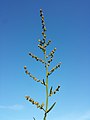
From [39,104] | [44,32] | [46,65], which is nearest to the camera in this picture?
[39,104]

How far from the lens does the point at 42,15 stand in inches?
383

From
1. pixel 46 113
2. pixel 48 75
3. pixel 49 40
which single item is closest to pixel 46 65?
pixel 48 75

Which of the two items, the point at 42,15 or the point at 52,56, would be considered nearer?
the point at 52,56

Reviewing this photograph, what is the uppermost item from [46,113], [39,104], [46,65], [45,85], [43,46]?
[43,46]

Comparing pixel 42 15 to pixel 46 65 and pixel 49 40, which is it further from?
pixel 46 65

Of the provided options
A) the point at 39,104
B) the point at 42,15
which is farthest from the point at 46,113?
the point at 42,15

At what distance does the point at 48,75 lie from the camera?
8453 mm

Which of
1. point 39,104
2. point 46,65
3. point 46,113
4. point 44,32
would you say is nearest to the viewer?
point 46,113

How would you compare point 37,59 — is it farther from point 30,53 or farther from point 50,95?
point 50,95

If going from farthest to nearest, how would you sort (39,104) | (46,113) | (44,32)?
(44,32) < (39,104) < (46,113)

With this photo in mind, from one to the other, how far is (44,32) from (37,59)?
1.17 m

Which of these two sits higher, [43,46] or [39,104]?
[43,46]

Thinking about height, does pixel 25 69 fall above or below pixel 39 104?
above

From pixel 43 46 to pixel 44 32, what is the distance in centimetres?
64
